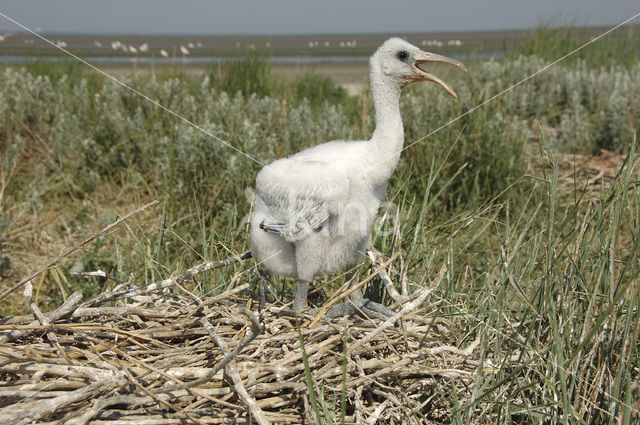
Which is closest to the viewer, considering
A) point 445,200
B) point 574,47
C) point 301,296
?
point 301,296

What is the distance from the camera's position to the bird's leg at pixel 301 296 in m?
3.09

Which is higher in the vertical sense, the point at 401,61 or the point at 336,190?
the point at 401,61

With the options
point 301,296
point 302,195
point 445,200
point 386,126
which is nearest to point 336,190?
point 302,195

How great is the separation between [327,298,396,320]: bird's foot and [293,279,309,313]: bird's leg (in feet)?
0.48


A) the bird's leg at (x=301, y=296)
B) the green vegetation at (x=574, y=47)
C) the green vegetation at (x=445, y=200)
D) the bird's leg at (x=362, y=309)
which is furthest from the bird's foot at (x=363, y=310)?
the green vegetation at (x=574, y=47)

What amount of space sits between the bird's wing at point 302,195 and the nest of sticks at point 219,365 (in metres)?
0.41

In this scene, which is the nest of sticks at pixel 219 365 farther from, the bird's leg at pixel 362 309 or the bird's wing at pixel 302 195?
the bird's wing at pixel 302 195

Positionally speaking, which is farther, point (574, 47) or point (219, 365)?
point (574, 47)

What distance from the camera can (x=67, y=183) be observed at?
6199 millimetres

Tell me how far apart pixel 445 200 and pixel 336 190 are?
9.18ft

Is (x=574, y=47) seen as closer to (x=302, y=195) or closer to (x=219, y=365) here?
(x=302, y=195)

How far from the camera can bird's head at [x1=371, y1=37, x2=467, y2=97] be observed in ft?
9.60

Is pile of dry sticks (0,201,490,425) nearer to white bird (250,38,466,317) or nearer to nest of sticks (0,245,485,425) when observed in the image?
nest of sticks (0,245,485,425)

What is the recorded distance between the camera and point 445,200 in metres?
5.43
